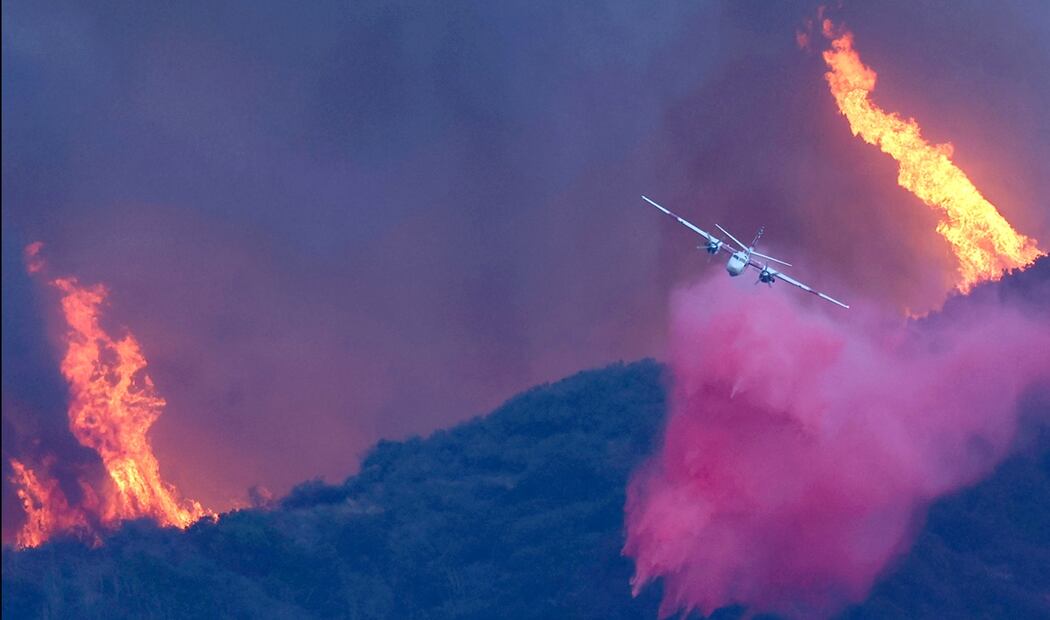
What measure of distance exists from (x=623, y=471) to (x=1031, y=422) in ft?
101

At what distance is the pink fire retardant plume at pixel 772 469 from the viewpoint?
327 ft

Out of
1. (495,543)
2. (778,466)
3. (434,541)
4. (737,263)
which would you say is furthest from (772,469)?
(434,541)

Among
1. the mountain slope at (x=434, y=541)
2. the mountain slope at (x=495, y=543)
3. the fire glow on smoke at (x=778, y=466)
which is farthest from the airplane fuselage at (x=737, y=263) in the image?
the mountain slope at (x=434, y=541)

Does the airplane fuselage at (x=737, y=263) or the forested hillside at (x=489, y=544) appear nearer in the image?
the airplane fuselage at (x=737, y=263)

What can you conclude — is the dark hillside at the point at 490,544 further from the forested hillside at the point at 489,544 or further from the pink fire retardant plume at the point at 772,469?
the pink fire retardant plume at the point at 772,469

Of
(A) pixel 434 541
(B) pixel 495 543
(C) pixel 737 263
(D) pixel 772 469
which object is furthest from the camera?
(A) pixel 434 541

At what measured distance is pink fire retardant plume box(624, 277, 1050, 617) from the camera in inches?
3922

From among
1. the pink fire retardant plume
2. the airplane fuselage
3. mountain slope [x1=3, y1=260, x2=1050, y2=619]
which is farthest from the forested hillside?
the airplane fuselage

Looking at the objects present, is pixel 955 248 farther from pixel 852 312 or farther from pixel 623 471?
pixel 623 471

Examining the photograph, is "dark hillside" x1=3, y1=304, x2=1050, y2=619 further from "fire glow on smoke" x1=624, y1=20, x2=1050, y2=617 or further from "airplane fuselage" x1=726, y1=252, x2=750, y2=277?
"airplane fuselage" x1=726, y1=252, x2=750, y2=277

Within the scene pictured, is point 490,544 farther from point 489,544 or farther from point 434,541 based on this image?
point 434,541

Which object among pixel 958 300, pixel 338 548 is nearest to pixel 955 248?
pixel 958 300

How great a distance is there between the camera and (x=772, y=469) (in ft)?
329

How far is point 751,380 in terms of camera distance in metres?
98.9
